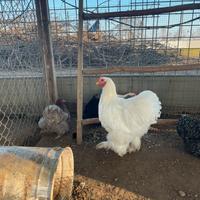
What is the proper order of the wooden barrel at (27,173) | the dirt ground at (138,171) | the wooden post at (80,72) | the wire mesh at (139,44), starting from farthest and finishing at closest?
the wire mesh at (139,44) → the wooden post at (80,72) → the dirt ground at (138,171) → the wooden barrel at (27,173)

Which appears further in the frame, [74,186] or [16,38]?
[16,38]

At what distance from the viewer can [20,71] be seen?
2902 mm

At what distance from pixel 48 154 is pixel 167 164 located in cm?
128

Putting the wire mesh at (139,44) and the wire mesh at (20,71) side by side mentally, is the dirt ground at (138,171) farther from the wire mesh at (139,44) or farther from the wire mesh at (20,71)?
the wire mesh at (139,44)

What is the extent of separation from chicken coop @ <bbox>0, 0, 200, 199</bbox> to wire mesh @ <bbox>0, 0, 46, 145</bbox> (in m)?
0.01

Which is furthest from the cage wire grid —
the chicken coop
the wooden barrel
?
the wooden barrel

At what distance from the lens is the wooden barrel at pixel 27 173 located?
4.64 ft

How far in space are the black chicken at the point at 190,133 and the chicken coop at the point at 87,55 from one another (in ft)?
0.83

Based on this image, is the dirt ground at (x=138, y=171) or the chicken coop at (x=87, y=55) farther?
the chicken coop at (x=87, y=55)

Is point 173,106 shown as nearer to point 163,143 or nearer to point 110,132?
point 163,143

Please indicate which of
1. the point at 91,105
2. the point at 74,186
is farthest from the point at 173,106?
the point at 74,186

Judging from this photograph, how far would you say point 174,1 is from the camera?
10.3 feet

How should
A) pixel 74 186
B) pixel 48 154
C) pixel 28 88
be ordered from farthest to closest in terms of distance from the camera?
1. pixel 28 88
2. pixel 74 186
3. pixel 48 154

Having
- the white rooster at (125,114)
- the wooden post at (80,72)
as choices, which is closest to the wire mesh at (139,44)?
the wooden post at (80,72)
